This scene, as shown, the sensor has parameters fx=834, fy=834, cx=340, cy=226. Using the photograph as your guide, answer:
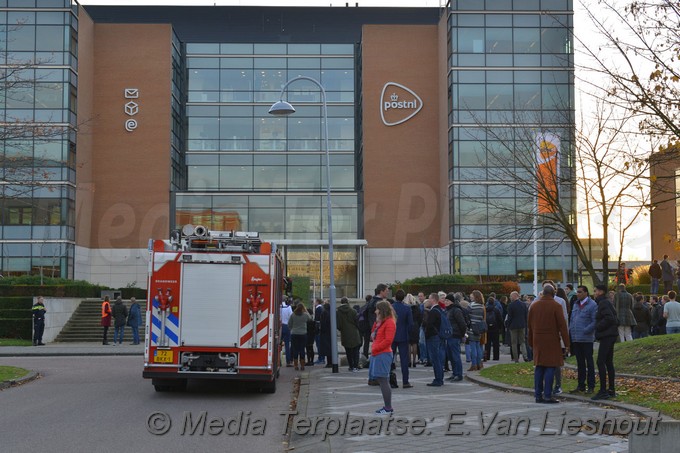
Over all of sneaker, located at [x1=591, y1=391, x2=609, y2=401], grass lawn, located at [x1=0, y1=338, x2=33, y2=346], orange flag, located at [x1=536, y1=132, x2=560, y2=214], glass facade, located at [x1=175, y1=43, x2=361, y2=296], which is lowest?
grass lawn, located at [x1=0, y1=338, x2=33, y2=346]

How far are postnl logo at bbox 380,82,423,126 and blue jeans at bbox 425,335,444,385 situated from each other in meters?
40.1

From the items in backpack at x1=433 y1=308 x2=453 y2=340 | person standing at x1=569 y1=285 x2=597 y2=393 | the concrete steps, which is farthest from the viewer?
the concrete steps

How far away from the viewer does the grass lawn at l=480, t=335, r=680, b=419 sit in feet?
38.7

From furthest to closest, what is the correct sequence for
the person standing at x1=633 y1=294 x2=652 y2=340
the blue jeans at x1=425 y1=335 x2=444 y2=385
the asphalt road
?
the person standing at x1=633 y1=294 x2=652 y2=340 < the blue jeans at x1=425 y1=335 x2=444 y2=385 < the asphalt road

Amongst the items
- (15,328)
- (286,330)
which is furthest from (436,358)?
(15,328)

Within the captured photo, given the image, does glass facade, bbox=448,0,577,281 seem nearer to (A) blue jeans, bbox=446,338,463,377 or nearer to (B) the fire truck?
(A) blue jeans, bbox=446,338,463,377

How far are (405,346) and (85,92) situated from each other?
43171 mm

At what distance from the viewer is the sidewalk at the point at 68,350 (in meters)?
27.6

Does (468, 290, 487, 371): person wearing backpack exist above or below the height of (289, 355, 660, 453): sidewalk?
above

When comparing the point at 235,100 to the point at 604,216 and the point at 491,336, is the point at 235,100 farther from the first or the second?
the point at 604,216

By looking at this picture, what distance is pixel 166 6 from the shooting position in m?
61.2

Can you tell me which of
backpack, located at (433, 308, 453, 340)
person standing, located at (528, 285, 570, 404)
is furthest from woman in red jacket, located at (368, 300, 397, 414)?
backpack, located at (433, 308, 453, 340)

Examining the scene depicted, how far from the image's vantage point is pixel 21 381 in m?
17.9

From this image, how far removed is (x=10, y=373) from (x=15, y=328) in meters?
15.4
